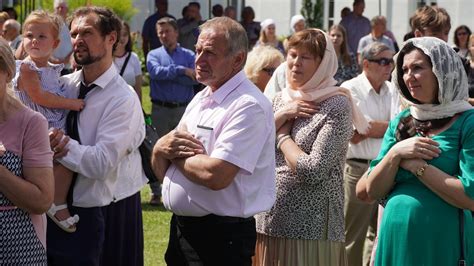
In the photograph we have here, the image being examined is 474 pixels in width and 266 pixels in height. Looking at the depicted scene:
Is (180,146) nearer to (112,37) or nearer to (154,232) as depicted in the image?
(112,37)

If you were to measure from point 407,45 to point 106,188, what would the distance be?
6.99ft

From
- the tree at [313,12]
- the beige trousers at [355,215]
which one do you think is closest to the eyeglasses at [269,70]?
the beige trousers at [355,215]

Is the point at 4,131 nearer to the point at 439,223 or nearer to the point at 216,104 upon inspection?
the point at 216,104

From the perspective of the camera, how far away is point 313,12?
3434cm

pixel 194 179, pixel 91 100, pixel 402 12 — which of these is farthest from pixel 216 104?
pixel 402 12

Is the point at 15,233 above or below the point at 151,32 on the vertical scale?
above

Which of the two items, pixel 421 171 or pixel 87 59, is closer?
pixel 421 171

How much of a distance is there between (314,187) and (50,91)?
Result: 5.65 feet

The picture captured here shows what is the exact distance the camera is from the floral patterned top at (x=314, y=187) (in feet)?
20.4

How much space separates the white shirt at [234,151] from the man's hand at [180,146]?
2.4 inches

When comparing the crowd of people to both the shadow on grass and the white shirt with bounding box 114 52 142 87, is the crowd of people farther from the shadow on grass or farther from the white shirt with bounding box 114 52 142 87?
the white shirt with bounding box 114 52 142 87

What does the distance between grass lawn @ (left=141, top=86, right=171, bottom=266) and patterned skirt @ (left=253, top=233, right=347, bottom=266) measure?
3.24 meters

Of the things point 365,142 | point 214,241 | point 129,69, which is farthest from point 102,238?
point 129,69

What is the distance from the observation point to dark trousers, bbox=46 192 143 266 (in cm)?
608
